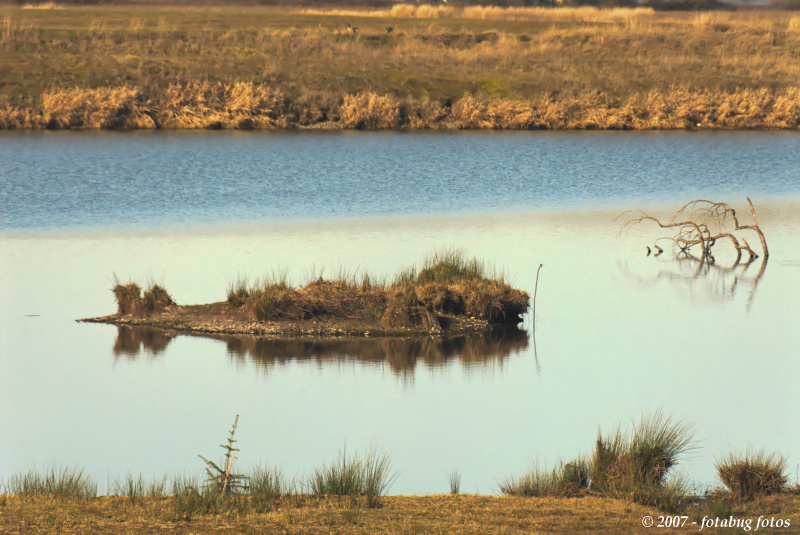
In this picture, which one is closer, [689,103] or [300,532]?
[300,532]

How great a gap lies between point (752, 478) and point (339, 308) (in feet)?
23.1

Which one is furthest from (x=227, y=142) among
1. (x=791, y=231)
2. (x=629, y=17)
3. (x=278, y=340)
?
(x=629, y=17)

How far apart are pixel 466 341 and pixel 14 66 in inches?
1409

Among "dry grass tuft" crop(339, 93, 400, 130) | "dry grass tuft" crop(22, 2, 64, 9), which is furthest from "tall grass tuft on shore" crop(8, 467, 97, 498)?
"dry grass tuft" crop(22, 2, 64, 9)

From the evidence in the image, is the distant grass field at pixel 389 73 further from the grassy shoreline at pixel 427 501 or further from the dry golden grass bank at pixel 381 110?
the grassy shoreline at pixel 427 501

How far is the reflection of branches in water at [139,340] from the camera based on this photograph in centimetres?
1231

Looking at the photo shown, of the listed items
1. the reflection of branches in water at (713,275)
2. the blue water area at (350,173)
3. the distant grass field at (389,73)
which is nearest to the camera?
the reflection of branches in water at (713,275)

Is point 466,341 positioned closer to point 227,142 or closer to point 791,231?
point 791,231

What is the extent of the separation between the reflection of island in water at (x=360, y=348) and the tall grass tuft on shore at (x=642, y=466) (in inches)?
154

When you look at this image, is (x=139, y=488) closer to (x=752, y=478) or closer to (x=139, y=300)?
(x=752, y=478)

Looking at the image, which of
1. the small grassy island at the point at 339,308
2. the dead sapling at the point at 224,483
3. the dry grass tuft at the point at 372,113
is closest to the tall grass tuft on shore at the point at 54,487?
the dead sapling at the point at 224,483

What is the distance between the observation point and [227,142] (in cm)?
3609

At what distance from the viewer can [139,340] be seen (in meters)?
Result: 12.8

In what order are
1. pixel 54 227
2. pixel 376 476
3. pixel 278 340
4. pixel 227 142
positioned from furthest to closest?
pixel 227 142, pixel 54 227, pixel 278 340, pixel 376 476
